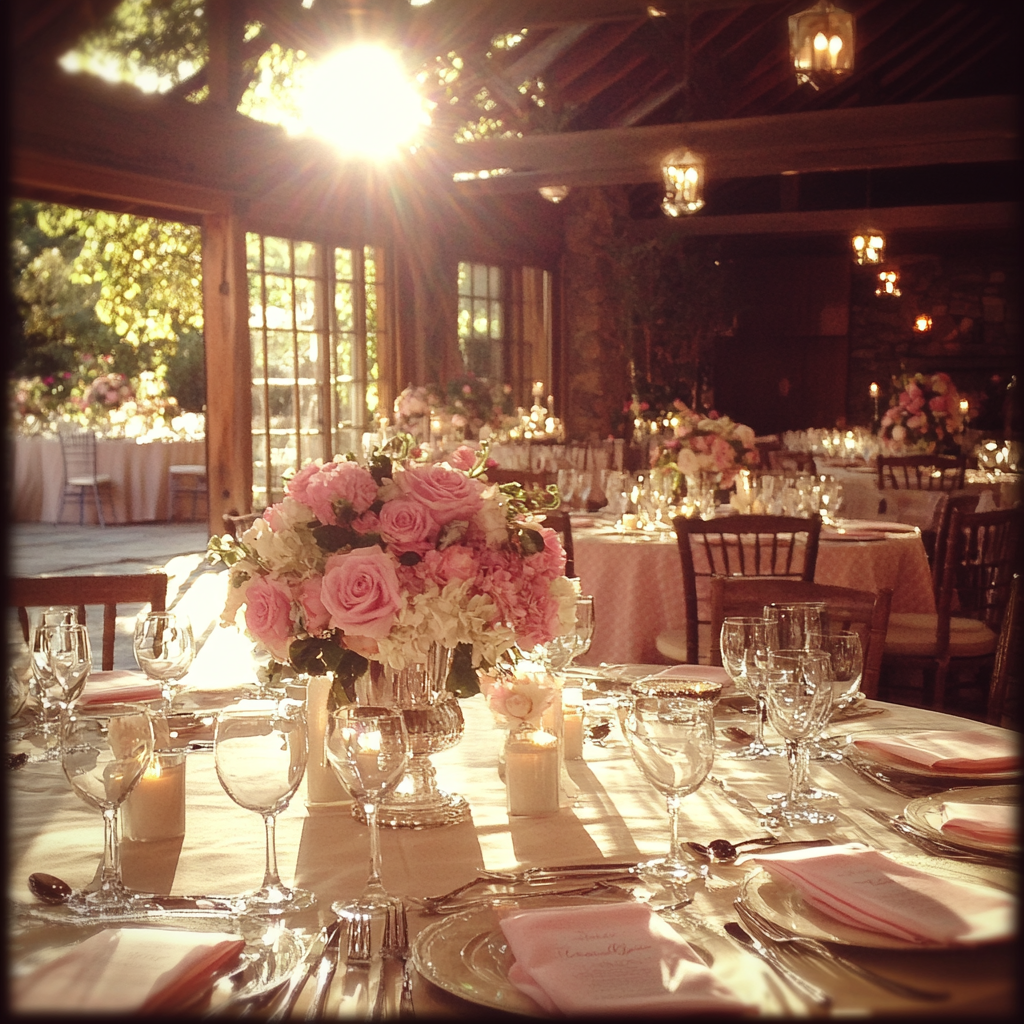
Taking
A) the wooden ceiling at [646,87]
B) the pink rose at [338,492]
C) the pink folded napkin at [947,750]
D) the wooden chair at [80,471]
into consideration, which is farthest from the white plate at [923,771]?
the wooden chair at [80,471]

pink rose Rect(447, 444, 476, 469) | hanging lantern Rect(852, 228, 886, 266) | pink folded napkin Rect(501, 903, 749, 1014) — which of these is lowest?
pink folded napkin Rect(501, 903, 749, 1014)

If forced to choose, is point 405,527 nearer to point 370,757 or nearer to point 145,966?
point 370,757

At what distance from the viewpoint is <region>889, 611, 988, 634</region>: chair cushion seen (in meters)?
4.06

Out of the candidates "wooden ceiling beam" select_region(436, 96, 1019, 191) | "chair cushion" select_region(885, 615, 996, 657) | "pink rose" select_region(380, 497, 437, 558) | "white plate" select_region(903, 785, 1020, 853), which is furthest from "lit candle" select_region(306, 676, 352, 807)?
"wooden ceiling beam" select_region(436, 96, 1019, 191)

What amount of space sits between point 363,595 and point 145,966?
50 centimetres

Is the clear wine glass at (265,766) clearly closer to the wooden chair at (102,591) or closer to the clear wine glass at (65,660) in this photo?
the clear wine glass at (65,660)

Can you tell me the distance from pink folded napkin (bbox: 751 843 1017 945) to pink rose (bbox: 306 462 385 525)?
1.92ft

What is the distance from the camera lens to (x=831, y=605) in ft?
7.71

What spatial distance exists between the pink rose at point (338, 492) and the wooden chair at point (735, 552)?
206cm

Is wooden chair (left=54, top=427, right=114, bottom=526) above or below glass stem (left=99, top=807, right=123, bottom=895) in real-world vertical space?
above

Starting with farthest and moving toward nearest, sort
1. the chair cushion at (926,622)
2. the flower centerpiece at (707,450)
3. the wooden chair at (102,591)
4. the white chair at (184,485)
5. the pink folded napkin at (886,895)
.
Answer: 1. the white chair at (184,485)
2. the flower centerpiece at (707,450)
3. the chair cushion at (926,622)
4. the wooden chair at (102,591)
5. the pink folded napkin at (886,895)

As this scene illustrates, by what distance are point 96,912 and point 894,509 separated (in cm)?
561

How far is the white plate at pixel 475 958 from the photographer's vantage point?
0.87 m

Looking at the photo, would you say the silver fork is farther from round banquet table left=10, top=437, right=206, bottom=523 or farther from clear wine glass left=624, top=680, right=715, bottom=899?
round banquet table left=10, top=437, right=206, bottom=523
